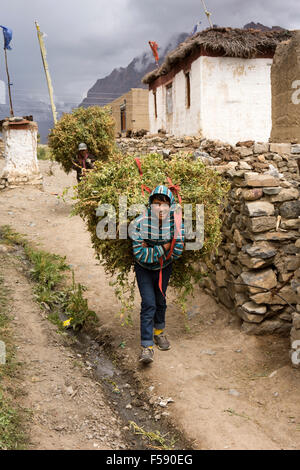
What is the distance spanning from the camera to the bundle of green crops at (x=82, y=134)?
10344 mm

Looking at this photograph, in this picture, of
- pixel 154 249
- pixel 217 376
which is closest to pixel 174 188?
pixel 154 249

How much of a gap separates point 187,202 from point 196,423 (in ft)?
6.33

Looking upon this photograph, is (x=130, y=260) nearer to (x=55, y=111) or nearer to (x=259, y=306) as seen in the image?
(x=259, y=306)

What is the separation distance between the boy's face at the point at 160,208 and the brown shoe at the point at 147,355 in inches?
50.7

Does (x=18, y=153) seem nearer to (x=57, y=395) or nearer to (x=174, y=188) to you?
(x=174, y=188)

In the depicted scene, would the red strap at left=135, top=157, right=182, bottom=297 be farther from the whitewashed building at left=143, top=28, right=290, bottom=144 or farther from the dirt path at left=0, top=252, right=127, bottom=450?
the whitewashed building at left=143, top=28, right=290, bottom=144

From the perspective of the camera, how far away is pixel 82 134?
10.3 metres

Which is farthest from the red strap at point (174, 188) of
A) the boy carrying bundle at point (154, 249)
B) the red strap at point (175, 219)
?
the boy carrying bundle at point (154, 249)

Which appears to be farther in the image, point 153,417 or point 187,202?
point 187,202

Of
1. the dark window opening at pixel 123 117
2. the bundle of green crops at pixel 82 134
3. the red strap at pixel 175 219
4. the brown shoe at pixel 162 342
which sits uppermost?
the dark window opening at pixel 123 117

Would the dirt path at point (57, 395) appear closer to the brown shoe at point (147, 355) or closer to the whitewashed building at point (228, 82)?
the brown shoe at point (147, 355)

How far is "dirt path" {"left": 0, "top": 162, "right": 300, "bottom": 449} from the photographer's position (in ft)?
10.6

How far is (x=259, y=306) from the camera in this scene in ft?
15.3
